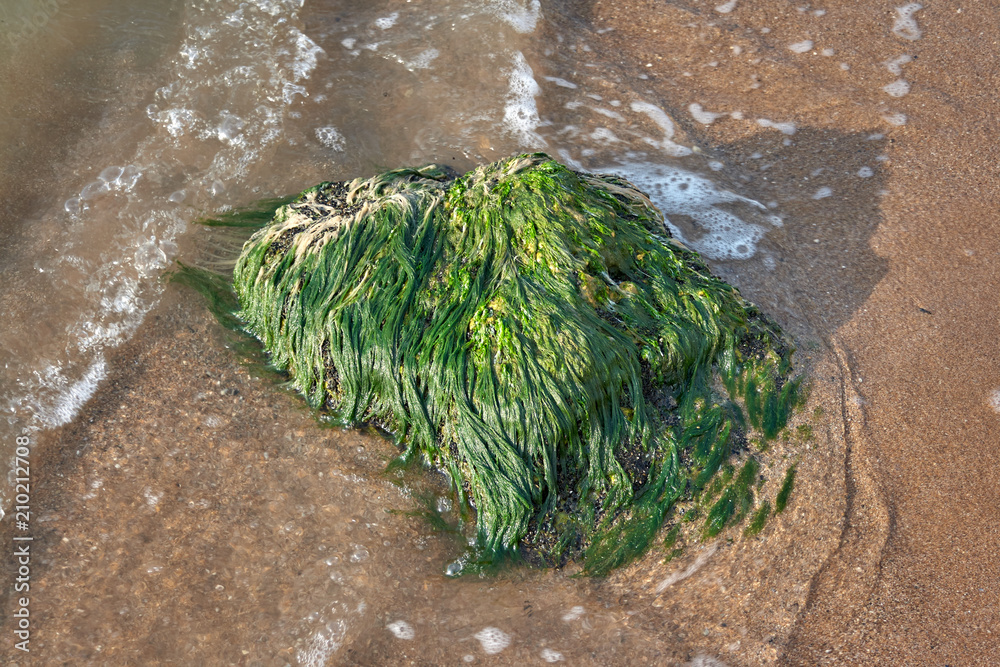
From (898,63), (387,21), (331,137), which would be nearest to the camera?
(331,137)

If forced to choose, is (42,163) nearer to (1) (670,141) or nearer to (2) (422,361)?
(2) (422,361)

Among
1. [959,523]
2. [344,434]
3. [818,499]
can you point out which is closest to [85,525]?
[344,434]

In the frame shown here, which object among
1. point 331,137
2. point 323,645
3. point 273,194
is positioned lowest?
point 323,645

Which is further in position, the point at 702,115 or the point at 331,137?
the point at 702,115

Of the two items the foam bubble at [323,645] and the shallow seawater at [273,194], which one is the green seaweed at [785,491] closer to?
the shallow seawater at [273,194]

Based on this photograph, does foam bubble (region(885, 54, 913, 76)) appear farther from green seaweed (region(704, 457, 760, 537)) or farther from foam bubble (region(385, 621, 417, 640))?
foam bubble (region(385, 621, 417, 640))

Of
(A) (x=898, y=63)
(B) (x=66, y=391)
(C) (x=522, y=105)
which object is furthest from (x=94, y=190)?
(A) (x=898, y=63)

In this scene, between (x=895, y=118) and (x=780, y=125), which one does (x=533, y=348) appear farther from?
(x=895, y=118)

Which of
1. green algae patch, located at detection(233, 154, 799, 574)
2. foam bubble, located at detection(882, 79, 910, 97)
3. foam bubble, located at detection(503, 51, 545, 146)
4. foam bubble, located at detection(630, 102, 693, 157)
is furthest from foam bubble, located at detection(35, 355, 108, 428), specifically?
foam bubble, located at detection(882, 79, 910, 97)

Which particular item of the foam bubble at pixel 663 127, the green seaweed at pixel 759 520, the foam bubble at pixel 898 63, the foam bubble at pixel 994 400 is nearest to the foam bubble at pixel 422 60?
the foam bubble at pixel 663 127
